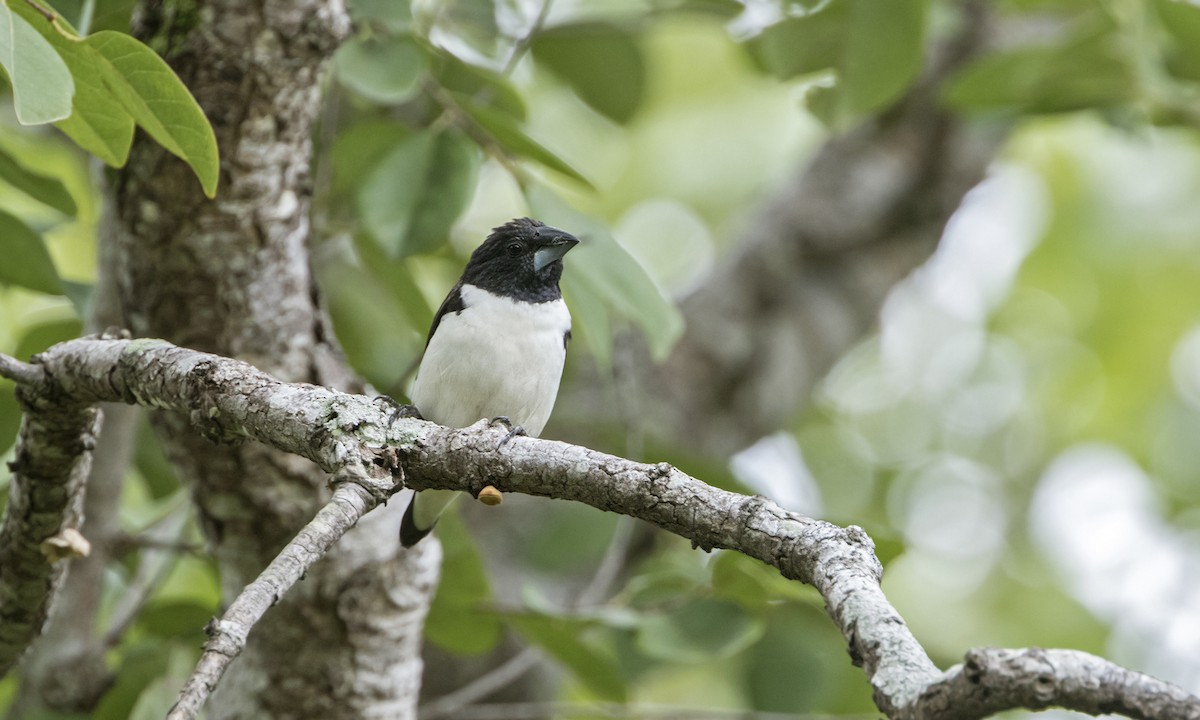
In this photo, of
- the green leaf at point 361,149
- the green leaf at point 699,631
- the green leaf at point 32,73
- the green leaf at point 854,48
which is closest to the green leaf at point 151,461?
the green leaf at point 361,149

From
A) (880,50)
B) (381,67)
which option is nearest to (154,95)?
(381,67)

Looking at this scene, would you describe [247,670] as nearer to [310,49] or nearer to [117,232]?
[117,232]

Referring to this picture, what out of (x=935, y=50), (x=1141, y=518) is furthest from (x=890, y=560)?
(x=1141, y=518)

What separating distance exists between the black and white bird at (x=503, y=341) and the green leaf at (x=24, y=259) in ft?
3.94

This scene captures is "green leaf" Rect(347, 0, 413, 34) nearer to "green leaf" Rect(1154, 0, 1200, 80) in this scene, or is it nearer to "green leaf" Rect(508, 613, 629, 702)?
"green leaf" Rect(508, 613, 629, 702)

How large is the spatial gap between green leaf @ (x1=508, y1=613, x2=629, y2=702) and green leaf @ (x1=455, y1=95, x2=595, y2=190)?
1.45 metres

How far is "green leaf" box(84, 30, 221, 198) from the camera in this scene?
2699mm

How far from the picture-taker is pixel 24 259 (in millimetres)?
3547

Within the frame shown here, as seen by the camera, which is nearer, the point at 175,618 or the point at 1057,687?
the point at 1057,687

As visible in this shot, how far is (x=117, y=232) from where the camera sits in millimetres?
3635

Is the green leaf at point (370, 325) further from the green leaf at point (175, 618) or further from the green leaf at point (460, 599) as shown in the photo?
the green leaf at point (175, 618)

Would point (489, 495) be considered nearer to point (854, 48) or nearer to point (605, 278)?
point (605, 278)

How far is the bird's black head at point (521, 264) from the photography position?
4.38 metres

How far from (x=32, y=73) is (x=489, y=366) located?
1.94m
